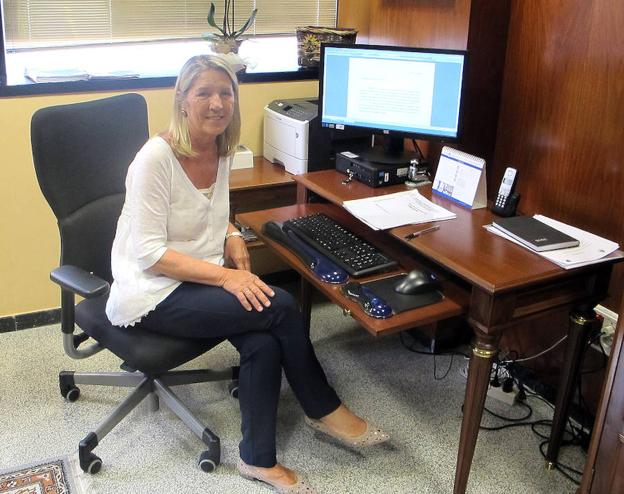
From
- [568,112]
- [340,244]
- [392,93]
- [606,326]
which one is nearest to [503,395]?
[606,326]

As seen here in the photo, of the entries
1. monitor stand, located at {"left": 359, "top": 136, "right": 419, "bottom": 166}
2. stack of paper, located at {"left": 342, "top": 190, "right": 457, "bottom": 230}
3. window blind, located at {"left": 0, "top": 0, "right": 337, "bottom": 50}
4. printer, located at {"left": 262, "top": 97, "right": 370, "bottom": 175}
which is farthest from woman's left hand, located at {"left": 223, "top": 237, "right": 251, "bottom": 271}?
window blind, located at {"left": 0, "top": 0, "right": 337, "bottom": 50}

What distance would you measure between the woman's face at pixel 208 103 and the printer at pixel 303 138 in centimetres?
71

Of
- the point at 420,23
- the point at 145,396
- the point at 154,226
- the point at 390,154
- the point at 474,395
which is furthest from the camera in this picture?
the point at 420,23

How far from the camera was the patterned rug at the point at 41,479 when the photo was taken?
1973 mm

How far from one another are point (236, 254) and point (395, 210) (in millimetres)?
520

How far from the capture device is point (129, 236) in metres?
1.97

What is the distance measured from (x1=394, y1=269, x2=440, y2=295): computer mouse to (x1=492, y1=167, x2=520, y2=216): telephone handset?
381 mm

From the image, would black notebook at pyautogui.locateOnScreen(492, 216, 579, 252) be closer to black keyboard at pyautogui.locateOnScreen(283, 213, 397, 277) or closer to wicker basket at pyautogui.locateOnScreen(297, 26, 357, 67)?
black keyboard at pyautogui.locateOnScreen(283, 213, 397, 277)

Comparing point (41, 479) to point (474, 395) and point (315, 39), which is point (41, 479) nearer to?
point (474, 395)

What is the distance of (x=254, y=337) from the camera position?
1.96 m

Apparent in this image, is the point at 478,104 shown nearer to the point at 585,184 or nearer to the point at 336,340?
the point at 585,184

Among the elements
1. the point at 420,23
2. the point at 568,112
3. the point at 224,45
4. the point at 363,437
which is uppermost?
the point at 420,23

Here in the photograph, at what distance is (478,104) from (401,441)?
3.89ft

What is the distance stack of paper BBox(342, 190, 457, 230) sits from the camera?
2.04 metres
